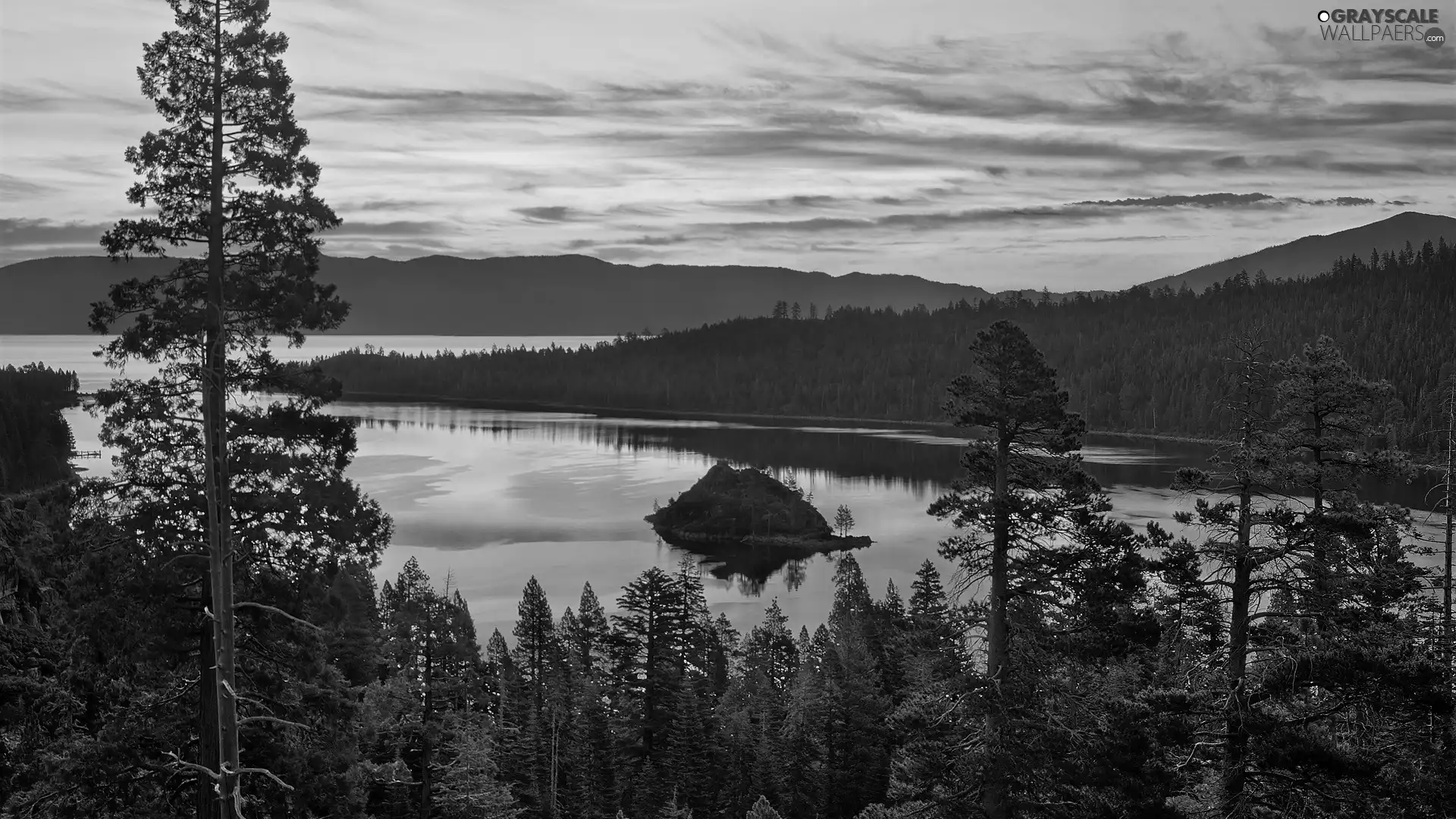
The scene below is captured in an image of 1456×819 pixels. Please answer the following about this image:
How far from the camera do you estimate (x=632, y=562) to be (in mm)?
72375

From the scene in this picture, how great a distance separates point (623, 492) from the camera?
4158 inches

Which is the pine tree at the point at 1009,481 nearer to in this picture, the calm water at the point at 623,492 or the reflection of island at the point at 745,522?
the calm water at the point at 623,492

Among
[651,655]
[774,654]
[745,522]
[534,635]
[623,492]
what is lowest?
[623,492]

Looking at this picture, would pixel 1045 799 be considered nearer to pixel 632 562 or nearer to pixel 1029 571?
pixel 1029 571

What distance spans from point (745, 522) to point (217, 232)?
252 feet

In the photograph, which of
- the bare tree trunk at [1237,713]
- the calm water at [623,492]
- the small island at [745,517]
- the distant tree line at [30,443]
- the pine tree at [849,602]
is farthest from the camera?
the distant tree line at [30,443]

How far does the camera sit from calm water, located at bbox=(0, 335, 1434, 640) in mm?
67375

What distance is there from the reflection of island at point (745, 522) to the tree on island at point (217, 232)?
217ft

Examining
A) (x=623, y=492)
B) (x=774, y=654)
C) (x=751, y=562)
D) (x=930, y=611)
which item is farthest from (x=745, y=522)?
(x=930, y=611)

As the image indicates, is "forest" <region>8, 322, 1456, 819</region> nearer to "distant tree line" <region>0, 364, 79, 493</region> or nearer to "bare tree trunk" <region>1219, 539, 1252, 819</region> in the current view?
"bare tree trunk" <region>1219, 539, 1252, 819</region>

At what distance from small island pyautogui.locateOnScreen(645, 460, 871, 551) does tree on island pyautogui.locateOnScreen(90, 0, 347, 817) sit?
7130 centimetres

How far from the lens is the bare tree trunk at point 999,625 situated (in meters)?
13.3

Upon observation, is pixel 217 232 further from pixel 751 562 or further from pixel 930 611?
pixel 751 562

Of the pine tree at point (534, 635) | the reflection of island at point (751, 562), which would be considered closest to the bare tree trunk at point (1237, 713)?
the pine tree at point (534, 635)
